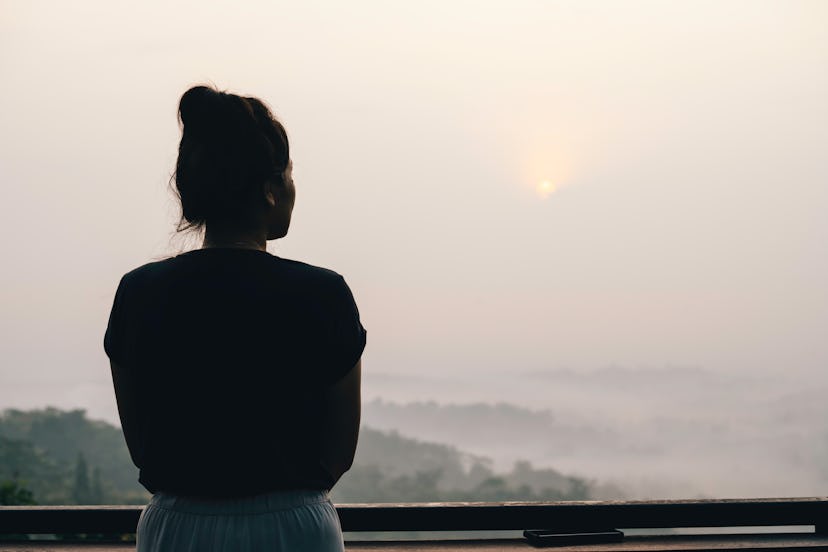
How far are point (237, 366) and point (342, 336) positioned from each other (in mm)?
183

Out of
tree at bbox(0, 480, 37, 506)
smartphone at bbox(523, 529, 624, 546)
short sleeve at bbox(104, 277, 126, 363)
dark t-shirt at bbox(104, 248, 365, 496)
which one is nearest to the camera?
dark t-shirt at bbox(104, 248, 365, 496)

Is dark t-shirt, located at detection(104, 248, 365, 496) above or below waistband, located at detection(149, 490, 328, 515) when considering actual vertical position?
above

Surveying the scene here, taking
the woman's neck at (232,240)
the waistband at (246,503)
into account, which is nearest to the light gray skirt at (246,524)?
the waistband at (246,503)

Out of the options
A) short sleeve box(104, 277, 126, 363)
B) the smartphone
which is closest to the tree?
the smartphone

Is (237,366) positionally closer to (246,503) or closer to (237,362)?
(237,362)

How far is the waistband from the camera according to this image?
1512 mm

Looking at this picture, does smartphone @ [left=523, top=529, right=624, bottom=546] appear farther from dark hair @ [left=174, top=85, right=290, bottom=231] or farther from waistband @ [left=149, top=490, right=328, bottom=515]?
dark hair @ [left=174, top=85, right=290, bottom=231]

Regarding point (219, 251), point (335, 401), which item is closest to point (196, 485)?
point (335, 401)

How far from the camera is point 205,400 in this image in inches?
58.8

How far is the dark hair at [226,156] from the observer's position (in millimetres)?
1536

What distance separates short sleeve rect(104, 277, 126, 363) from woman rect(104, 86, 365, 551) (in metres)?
0.02

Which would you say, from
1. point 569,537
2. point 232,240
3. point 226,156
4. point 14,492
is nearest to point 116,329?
point 232,240

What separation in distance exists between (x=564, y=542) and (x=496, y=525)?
0.98 ft

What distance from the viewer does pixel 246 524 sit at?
1502 mm
